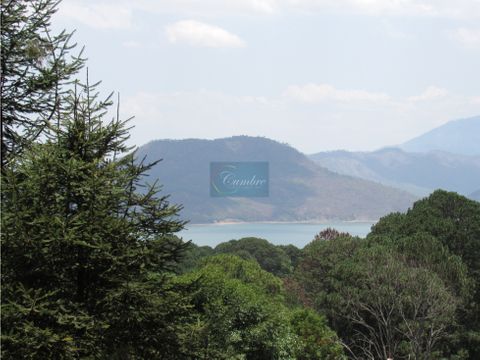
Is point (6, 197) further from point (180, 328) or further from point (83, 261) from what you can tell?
point (180, 328)

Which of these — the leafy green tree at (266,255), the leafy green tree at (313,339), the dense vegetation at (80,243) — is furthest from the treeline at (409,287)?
the leafy green tree at (266,255)

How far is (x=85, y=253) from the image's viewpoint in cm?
1480

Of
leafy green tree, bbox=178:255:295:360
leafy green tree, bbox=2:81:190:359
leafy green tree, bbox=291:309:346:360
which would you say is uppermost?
leafy green tree, bbox=2:81:190:359

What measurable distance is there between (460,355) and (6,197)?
36504 mm

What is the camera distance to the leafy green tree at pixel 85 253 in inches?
546

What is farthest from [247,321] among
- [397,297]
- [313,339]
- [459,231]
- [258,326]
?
[459,231]

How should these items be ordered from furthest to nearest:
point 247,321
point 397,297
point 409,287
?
point 397,297
point 409,287
point 247,321

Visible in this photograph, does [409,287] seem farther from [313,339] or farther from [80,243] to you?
[80,243]

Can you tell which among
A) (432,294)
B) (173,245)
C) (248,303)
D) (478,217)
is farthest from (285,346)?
(478,217)

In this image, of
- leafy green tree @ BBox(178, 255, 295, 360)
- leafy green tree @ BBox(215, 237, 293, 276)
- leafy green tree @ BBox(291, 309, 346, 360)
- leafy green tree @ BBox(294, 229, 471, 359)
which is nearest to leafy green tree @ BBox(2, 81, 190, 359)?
leafy green tree @ BBox(178, 255, 295, 360)

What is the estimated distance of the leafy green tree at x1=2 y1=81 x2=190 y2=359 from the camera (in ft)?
45.5

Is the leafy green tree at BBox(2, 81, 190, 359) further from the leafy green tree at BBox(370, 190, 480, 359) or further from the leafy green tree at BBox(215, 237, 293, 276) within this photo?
the leafy green tree at BBox(215, 237, 293, 276)

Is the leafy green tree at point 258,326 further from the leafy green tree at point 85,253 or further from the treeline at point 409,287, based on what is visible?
the leafy green tree at point 85,253

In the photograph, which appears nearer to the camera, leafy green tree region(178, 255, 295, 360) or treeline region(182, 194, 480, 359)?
leafy green tree region(178, 255, 295, 360)
